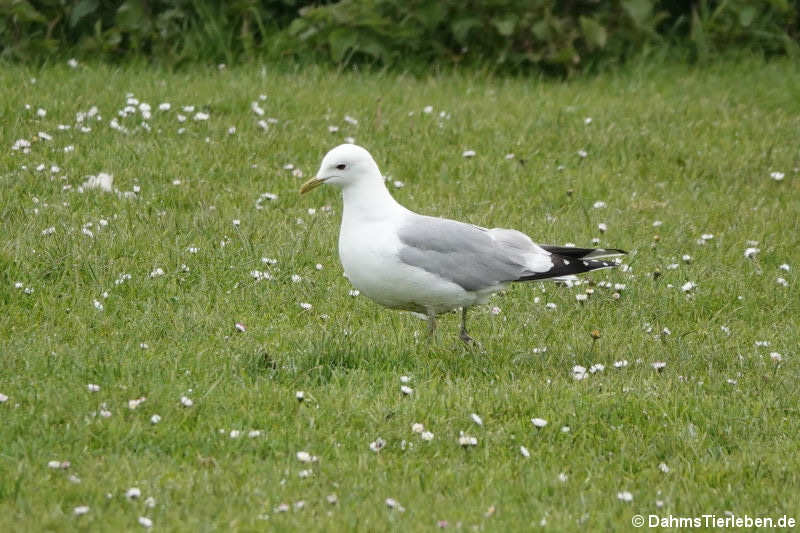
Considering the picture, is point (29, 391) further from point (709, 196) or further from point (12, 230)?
point (709, 196)

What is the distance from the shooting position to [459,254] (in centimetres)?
526

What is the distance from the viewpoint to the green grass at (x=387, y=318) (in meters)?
4.04

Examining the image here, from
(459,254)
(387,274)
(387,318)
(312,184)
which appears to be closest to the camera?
(387,274)

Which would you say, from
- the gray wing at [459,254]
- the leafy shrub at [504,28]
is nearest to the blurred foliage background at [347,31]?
the leafy shrub at [504,28]

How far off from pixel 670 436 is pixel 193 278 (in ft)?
8.74

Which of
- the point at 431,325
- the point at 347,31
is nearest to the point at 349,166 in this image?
the point at 431,325

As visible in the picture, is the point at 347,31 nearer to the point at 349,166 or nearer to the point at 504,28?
the point at 504,28

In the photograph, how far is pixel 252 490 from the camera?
391 cm

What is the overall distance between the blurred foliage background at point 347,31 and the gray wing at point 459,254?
4.35 meters

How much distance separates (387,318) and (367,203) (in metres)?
0.79

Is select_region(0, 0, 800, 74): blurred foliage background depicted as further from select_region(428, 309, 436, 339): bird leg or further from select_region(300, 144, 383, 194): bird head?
select_region(428, 309, 436, 339): bird leg

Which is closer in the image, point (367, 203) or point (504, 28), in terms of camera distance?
point (367, 203)

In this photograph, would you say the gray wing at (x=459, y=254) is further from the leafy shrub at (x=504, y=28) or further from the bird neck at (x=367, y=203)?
the leafy shrub at (x=504, y=28)

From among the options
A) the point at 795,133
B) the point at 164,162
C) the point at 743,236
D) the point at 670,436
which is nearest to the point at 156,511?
the point at 670,436
